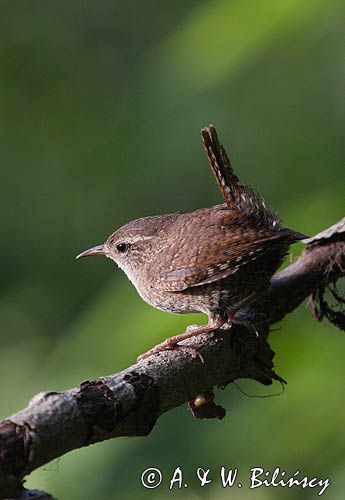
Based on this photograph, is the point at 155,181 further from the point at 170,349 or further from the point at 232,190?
the point at 170,349

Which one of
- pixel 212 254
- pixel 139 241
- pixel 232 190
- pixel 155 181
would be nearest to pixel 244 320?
pixel 212 254

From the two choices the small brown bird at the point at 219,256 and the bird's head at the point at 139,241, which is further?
the bird's head at the point at 139,241

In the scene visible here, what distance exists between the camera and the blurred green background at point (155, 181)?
1992 millimetres

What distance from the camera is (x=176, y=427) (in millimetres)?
2314

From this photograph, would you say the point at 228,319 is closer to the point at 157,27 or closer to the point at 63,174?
the point at 63,174

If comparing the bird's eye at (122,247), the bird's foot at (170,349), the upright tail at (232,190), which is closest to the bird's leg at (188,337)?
the bird's foot at (170,349)

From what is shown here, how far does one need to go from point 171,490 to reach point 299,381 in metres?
0.46

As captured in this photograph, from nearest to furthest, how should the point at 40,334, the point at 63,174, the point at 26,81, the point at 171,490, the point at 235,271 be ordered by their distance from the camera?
the point at 171,490 → the point at 235,271 → the point at 40,334 → the point at 26,81 → the point at 63,174

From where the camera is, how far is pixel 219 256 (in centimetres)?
260

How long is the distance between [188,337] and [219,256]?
38cm

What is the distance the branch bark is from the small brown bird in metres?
0.07

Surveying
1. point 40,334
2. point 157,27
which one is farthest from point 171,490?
point 157,27

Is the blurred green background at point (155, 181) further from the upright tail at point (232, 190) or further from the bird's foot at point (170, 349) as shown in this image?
the upright tail at point (232, 190)

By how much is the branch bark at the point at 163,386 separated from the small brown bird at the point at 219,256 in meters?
0.07
